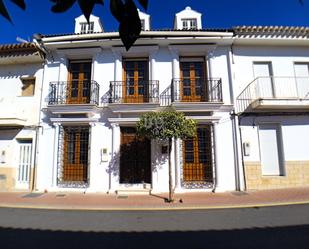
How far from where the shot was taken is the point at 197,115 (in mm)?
12297

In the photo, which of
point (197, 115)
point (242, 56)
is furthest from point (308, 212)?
point (242, 56)

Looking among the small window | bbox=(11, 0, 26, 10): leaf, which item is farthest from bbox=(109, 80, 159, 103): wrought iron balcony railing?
bbox=(11, 0, 26, 10): leaf

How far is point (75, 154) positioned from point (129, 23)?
39.8ft

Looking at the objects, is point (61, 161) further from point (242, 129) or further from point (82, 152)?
point (242, 129)

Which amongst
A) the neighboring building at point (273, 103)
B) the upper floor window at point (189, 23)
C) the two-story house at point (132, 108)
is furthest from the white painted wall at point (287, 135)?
the upper floor window at point (189, 23)

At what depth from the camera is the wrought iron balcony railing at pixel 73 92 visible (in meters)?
12.8

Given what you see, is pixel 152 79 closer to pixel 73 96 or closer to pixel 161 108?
pixel 161 108

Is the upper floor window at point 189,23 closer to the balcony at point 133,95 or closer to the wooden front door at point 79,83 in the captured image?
the balcony at point 133,95

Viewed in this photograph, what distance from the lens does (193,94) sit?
1297 centimetres

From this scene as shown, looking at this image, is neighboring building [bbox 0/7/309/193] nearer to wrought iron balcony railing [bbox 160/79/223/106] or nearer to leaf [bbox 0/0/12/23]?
wrought iron balcony railing [bbox 160/79/223/106]

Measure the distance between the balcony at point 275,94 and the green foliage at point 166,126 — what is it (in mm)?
3464

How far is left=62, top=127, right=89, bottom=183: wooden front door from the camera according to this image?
41.0ft

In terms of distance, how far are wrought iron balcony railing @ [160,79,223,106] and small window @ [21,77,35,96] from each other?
656 centimetres

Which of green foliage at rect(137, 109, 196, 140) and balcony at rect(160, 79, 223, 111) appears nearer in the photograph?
green foliage at rect(137, 109, 196, 140)
